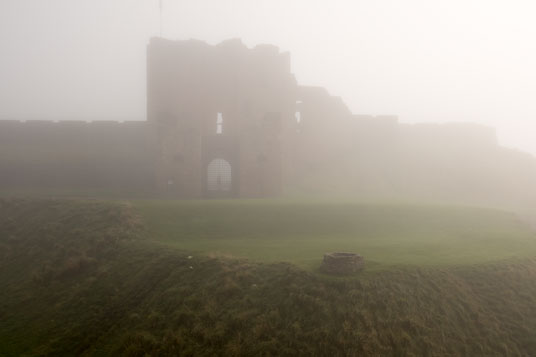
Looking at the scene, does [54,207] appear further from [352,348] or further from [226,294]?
[352,348]

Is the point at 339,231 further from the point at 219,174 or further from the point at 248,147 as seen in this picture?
the point at 219,174

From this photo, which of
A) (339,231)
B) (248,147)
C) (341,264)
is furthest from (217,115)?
(341,264)

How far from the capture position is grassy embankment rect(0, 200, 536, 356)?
470 inches

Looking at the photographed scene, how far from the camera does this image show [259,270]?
14711mm

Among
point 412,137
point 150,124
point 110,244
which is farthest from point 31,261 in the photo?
point 412,137

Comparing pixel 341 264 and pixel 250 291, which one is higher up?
pixel 341 264

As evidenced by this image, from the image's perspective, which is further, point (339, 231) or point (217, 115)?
point (217, 115)

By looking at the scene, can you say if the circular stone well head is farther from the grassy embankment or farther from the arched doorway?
the arched doorway

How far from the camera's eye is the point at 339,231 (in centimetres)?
2156

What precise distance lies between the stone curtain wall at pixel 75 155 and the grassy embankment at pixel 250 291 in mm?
14988

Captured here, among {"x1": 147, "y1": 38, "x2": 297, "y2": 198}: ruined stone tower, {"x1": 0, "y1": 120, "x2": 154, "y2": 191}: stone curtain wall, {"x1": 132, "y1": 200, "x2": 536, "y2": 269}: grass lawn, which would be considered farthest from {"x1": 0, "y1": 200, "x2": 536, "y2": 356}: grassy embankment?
{"x1": 0, "y1": 120, "x2": 154, "y2": 191}: stone curtain wall

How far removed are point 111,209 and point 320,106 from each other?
32.8 m

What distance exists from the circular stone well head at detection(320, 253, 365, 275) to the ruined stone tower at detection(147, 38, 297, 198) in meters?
19.1

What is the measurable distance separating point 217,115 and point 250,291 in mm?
33566
